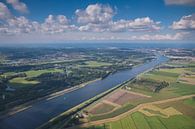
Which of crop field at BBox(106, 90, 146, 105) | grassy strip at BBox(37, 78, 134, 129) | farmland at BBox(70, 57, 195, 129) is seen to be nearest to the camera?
grassy strip at BBox(37, 78, 134, 129)

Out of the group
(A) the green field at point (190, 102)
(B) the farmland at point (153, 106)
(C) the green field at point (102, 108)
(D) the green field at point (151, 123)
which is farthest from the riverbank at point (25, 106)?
(A) the green field at point (190, 102)

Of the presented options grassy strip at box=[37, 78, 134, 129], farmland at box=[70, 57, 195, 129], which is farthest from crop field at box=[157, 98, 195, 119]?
grassy strip at box=[37, 78, 134, 129]

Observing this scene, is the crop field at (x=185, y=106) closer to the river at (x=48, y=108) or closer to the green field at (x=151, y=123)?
the green field at (x=151, y=123)

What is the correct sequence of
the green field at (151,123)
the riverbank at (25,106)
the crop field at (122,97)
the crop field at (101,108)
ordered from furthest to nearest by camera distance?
the crop field at (122,97), the crop field at (101,108), the riverbank at (25,106), the green field at (151,123)

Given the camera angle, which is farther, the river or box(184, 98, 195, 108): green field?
box(184, 98, 195, 108): green field

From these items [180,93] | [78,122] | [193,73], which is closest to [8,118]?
[78,122]

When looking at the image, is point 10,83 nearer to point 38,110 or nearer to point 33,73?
point 33,73

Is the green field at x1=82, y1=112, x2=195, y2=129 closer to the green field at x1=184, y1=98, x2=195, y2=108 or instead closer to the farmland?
the farmland

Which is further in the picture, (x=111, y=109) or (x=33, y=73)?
(x=33, y=73)
